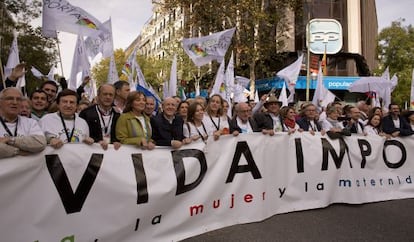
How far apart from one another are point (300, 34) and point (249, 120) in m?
27.5

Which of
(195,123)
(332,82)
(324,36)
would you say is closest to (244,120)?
(195,123)

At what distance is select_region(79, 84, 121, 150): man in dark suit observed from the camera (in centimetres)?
448

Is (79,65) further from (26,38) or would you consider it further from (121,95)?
(26,38)

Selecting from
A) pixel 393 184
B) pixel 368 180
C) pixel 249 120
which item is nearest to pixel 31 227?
pixel 249 120

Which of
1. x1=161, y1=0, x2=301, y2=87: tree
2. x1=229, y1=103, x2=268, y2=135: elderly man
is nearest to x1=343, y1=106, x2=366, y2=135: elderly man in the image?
x1=229, y1=103, x2=268, y2=135: elderly man

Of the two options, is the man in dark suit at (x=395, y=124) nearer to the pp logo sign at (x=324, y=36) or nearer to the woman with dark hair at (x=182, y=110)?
the woman with dark hair at (x=182, y=110)

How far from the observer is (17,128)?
372 cm

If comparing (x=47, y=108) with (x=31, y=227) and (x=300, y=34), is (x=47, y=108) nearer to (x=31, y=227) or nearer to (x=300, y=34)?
(x=31, y=227)

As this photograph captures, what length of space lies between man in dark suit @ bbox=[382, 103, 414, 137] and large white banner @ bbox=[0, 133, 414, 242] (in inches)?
7.2

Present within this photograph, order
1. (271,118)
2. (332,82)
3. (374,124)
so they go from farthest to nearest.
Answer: (332,82) → (374,124) → (271,118)

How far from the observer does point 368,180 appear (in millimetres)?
6402

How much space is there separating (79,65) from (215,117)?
15.3ft

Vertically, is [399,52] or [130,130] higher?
[399,52]

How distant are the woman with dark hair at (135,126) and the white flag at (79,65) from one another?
4.62 m
